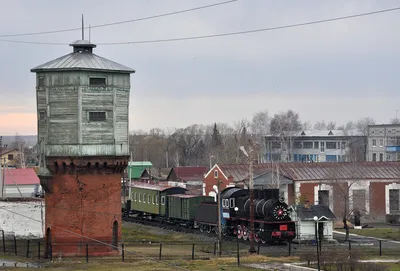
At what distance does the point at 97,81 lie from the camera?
4172cm

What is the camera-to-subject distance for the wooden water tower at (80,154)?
41.2 m

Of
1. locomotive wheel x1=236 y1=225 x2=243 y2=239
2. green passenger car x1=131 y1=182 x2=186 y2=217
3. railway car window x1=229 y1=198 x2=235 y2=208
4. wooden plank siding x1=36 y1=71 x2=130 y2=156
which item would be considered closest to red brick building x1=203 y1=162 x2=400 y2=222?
green passenger car x1=131 y1=182 x2=186 y2=217

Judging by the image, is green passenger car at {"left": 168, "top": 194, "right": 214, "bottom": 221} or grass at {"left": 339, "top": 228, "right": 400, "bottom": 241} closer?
grass at {"left": 339, "top": 228, "right": 400, "bottom": 241}

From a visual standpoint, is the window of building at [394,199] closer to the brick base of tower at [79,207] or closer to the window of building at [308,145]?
the brick base of tower at [79,207]

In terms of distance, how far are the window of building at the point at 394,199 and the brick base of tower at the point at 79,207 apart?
A: 126ft

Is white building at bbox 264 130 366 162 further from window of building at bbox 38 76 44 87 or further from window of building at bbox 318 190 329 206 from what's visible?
window of building at bbox 38 76 44 87

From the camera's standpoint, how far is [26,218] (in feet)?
177

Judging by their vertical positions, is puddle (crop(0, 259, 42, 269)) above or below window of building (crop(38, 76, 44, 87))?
below

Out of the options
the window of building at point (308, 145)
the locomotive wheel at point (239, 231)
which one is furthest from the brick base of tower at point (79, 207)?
the window of building at point (308, 145)

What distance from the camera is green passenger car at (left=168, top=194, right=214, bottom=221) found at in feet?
199

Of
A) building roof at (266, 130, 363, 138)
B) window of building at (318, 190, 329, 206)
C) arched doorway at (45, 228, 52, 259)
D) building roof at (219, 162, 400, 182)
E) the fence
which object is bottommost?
the fence

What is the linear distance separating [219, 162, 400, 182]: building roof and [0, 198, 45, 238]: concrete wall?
23.0 metres

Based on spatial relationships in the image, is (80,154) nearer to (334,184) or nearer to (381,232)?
(381,232)

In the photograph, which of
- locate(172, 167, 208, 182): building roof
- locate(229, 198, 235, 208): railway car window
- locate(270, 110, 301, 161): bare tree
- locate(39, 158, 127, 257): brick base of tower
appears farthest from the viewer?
locate(270, 110, 301, 161): bare tree
